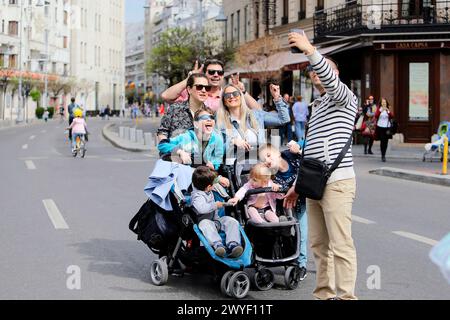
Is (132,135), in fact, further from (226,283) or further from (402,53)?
(226,283)

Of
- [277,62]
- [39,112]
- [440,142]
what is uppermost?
[277,62]

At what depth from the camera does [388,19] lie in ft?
101

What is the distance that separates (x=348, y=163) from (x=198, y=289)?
188 centimetres

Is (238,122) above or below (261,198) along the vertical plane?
above

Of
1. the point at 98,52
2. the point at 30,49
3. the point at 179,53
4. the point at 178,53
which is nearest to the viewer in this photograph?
the point at 179,53

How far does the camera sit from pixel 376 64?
102 feet

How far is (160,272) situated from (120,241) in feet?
8.35

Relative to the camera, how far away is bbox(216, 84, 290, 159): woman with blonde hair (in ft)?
23.7

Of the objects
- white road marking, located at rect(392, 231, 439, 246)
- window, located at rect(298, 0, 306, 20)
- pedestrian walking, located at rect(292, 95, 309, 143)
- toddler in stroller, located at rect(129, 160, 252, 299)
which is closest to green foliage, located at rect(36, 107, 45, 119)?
window, located at rect(298, 0, 306, 20)

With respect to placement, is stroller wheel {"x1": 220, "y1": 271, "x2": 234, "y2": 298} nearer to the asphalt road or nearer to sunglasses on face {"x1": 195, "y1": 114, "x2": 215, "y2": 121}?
the asphalt road

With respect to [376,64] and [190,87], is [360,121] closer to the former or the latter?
[376,64]

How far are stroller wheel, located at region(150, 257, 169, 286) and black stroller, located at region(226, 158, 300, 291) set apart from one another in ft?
2.53

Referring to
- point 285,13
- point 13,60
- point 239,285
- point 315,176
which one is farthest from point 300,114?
point 13,60

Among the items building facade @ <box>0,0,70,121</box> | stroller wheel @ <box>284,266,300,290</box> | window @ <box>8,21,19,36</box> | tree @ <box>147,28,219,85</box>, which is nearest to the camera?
stroller wheel @ <box>284,266,300,290</box>
